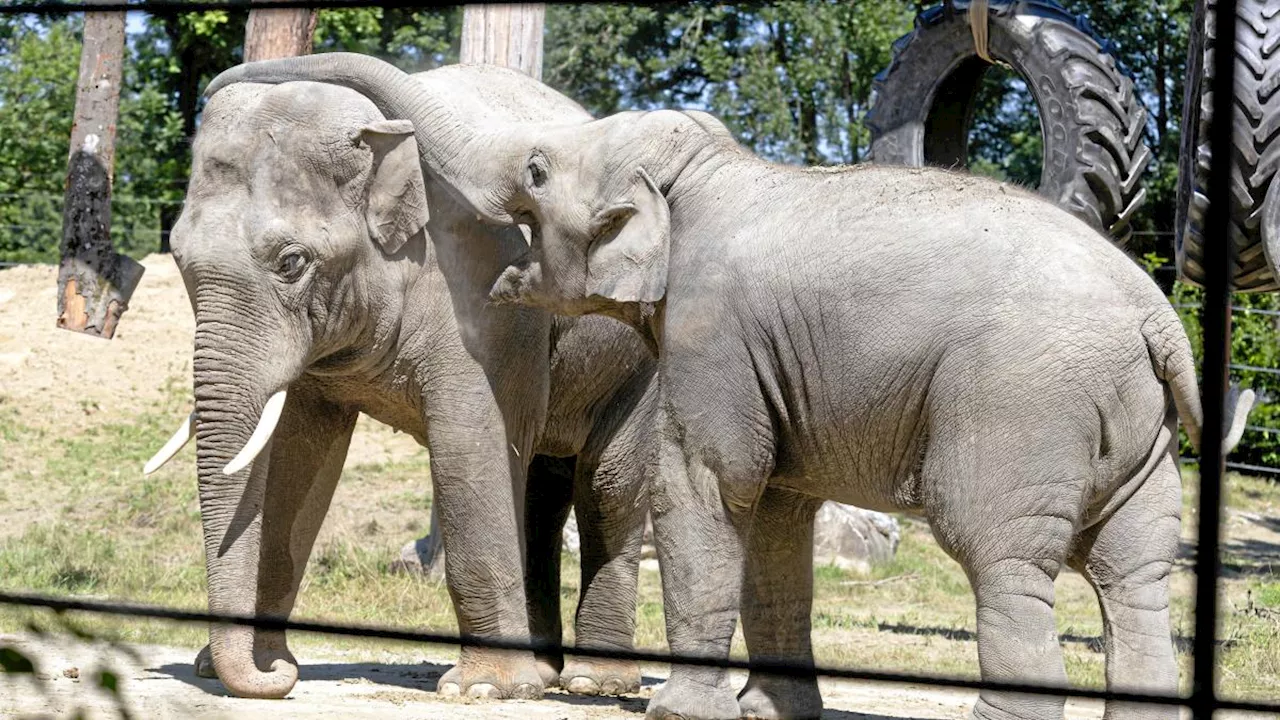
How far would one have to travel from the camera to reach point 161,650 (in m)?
7.09

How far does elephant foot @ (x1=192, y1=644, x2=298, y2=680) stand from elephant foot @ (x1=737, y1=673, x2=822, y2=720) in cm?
153

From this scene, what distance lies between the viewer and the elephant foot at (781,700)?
5.79 m

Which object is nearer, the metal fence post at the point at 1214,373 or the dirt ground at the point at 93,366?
the metal fence post at the point at 1214,373

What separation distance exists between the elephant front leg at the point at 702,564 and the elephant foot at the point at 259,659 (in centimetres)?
149

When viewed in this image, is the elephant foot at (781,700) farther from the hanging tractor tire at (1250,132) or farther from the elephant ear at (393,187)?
the hanging tractor tire at (1250,132)

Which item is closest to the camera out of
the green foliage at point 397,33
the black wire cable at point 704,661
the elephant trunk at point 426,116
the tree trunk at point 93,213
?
the black wire cable at point 704,661

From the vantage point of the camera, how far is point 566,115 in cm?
Result: 653

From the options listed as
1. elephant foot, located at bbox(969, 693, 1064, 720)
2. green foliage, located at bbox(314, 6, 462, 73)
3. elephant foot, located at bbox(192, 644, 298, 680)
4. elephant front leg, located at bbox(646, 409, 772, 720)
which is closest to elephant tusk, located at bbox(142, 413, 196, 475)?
elephant foot, located at bbox(192, 644, 298, 680)

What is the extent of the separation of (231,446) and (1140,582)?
2844 mm

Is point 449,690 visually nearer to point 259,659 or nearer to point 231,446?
point 259,659

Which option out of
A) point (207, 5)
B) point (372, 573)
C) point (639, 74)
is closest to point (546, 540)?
point (372, 573)

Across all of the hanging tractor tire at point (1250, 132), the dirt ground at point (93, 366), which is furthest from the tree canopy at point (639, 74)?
the hanging tractor tire at point (1250, 132)

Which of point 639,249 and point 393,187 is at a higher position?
point 393,187

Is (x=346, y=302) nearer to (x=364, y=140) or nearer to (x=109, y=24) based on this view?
(x=364, y=140)
